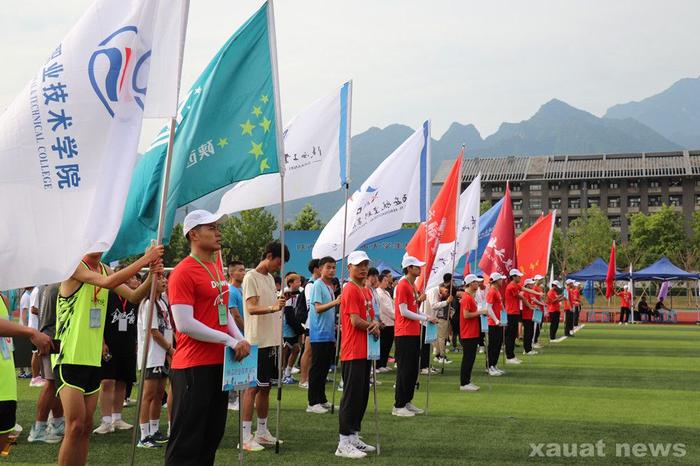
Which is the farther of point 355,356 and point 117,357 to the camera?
point 117,357

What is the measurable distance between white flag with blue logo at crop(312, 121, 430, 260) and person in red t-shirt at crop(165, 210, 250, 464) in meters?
7.13

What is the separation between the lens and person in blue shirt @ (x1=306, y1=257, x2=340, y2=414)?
1253 centimetres

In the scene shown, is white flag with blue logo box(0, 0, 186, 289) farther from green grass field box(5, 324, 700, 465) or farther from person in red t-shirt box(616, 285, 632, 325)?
person in red t-shirt box(616, 285, 632, 325)

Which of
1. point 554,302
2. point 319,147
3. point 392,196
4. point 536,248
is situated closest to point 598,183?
point 554,302

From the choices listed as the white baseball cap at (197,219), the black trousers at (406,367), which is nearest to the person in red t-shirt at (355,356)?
the black trousers at (406,367)

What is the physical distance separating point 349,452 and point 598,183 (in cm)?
11059

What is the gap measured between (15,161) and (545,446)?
22.5 ft

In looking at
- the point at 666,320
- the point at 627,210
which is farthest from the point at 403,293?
the point at 627,210

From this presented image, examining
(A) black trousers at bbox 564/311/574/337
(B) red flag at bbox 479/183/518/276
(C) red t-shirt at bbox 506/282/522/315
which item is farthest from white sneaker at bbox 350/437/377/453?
(A) black trousers at bbox 564/311/574/337

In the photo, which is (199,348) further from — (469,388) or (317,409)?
(469,388)

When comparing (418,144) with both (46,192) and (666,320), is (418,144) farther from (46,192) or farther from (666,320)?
(666,320)

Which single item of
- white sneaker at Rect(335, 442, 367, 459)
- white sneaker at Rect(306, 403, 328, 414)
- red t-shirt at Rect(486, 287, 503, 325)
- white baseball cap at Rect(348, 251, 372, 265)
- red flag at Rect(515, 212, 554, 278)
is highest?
red flag at Rect(515, 212, 554, 278)

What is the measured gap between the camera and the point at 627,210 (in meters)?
113

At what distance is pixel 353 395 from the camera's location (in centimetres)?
931
